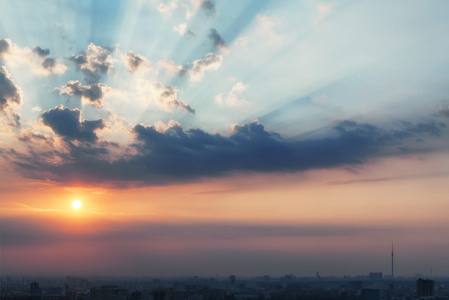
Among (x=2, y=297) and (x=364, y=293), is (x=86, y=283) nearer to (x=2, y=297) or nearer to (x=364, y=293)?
(x=2, y=297)

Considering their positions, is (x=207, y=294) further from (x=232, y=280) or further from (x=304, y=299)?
(x=232, y=280)

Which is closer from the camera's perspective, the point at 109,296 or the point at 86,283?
the point at 109,296

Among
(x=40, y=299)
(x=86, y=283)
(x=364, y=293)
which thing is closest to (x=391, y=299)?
(x=364, y=293)

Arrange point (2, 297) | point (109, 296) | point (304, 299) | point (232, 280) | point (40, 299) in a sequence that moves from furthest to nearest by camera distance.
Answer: point (232, 280) < point (304, 299) < point (109, 296) < point (40, 299) < point (2, 297)

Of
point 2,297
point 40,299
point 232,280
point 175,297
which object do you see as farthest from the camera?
point 232,280

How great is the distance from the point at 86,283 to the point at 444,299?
293 ft

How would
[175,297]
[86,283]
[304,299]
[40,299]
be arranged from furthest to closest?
[86,283], [304,299], [175,297], [40,299]

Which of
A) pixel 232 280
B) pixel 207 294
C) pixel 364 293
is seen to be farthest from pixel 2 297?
pixel 232 280

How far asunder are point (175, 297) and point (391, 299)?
1525 inches

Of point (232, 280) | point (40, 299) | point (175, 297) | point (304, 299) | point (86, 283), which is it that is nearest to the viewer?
point (40, 299)

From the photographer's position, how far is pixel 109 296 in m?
89.8

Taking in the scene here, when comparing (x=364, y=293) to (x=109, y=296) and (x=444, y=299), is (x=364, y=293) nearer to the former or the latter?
(x=444, y=299)

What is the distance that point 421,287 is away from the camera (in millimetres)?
103125

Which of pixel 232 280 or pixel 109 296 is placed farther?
pixel 232 280
